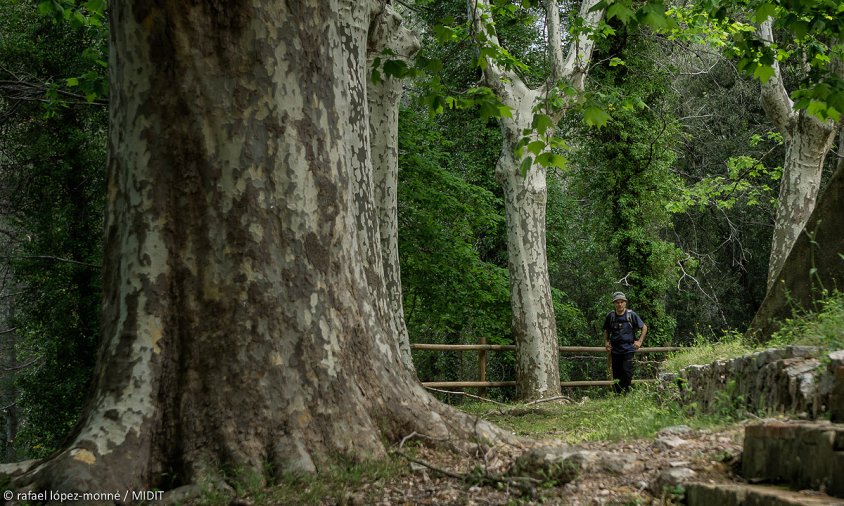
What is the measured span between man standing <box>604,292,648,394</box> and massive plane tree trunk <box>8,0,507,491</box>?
8.52 m

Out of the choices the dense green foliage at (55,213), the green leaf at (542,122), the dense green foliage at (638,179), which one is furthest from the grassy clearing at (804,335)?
the dense green foliage at (638,179)

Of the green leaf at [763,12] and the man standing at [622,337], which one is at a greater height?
the green leaf at [763,12]

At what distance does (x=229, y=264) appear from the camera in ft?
14.7

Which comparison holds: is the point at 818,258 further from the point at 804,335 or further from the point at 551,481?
the point at 551,481

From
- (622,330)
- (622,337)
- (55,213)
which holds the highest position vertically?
(55,213)

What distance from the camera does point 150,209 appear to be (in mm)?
4562

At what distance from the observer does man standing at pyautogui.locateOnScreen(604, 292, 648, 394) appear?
12.8 m

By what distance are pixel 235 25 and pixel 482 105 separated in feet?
8.91

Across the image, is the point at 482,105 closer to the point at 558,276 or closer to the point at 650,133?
the point at 650,133

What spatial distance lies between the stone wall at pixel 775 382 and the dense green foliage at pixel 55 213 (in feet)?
36.5

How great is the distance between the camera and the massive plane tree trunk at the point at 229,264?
14.3ft

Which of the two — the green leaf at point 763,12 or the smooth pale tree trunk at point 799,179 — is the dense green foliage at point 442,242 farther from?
the green leaf at point 763,12

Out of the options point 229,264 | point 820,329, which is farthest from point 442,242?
point 229,264

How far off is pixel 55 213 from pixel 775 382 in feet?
45.3
